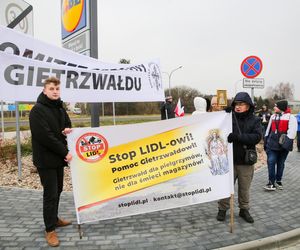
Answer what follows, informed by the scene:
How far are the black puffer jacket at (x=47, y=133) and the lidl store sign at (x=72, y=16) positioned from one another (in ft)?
9.75

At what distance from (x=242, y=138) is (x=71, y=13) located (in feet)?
14.7

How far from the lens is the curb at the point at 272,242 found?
3953mm

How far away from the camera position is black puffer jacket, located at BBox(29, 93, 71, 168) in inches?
150

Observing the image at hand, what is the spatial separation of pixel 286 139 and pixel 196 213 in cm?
242

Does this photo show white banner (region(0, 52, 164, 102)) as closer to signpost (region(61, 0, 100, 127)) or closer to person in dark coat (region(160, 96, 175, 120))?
signpost (region(61, 0, 100, 127))

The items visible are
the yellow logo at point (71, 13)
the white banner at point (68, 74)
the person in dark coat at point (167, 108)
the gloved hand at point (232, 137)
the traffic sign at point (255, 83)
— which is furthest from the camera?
the person in dark coat at point (167, 108)

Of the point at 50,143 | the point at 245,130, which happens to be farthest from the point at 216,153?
the point at 50,143

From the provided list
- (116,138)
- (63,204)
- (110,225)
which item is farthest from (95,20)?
(110,225)

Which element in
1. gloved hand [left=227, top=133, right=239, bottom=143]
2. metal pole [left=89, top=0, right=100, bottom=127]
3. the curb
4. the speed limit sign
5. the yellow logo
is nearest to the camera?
the curb

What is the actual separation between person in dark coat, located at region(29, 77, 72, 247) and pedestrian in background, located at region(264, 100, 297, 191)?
4.18 meters

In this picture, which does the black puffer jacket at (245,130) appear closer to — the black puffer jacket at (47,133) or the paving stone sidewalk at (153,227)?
the paving stone sidewalk at (153,227)

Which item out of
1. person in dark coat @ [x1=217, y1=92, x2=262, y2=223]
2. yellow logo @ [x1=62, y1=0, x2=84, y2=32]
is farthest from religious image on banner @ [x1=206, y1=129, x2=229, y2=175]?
yellow logo @ [x1=62, y1=0, x2=84, y2=32]

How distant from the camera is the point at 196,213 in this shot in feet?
16.7

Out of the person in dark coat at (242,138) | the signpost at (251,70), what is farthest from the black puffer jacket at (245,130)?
the signpost at (251,70)
